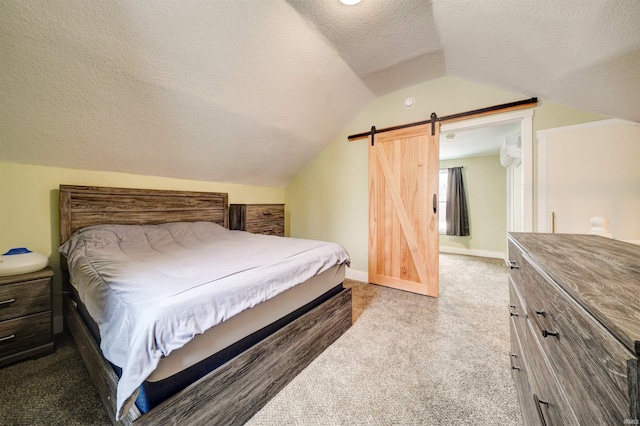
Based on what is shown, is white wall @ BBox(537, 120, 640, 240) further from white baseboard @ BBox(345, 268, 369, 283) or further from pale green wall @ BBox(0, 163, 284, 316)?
pale green wall @ BBox(0, 163, 284, 316)

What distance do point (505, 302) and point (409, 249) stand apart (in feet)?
3.67

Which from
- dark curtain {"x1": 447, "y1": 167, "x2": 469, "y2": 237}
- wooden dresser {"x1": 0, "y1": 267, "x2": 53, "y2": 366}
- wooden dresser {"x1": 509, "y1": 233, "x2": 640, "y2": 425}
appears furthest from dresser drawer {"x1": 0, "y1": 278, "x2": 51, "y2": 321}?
dark curtain {"x1": 447, "y1": 167, "x2": 469, "y2": 237}

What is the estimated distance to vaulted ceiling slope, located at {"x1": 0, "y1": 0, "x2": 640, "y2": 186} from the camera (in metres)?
1.28

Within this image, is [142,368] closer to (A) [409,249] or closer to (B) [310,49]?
(B) [310,49]

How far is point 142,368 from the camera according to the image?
2.61 ft

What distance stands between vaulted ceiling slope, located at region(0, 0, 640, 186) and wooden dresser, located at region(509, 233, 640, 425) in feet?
3.64

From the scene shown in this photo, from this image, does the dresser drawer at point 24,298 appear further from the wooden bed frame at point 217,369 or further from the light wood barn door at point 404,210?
the light wood barn door at point 404,210

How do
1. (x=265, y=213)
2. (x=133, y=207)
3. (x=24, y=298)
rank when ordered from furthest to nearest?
(x=265, y=213) < (x=133, y=207) < (x=24, y=298)

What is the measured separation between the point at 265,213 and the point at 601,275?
3191mm

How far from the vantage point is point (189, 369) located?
982mm

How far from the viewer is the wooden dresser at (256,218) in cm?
316

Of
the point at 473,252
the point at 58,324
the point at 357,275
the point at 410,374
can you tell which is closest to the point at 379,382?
the point at 410,374

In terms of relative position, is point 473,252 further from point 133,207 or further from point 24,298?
point 24,298

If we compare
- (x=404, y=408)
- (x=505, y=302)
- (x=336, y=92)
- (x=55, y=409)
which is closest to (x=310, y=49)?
(x=336, y=92)
